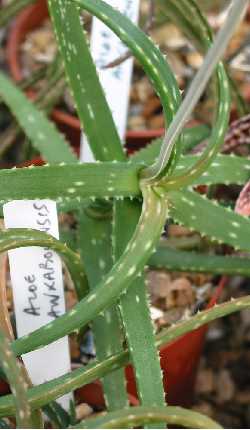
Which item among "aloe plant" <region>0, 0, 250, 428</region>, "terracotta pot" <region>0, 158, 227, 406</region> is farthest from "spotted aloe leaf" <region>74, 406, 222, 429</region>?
"terracotta pot" <region>0, 158, 227, 406</region>

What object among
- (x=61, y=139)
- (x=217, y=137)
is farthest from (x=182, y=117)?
(x=61, y=139)

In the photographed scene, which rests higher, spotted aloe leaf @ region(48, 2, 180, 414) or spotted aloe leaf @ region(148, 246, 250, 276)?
spotted aloe leaf @ region(48, 2, 180, 414)

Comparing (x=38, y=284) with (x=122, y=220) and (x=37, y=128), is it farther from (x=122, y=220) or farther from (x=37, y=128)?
(x=37, y=128)

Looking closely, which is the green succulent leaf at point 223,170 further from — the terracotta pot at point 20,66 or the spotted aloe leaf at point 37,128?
the terracotta pot at point 20,66

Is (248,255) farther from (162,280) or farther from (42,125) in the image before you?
(42,125)

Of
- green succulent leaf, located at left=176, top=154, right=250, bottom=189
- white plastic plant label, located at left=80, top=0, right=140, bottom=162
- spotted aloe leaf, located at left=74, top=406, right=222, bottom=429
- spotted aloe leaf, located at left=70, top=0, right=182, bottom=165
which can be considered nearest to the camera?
spotted aloe leaf, located at left=74, top=406, right=222, bottom=429

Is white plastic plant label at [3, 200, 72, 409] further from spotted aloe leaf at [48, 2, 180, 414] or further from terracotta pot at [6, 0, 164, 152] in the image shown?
terracotta pot at [6, 0, 164, 152]

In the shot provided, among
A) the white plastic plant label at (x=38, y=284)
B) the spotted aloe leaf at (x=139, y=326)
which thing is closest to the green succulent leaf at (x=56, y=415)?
the white plastic plant label at (x=38, y=284)
